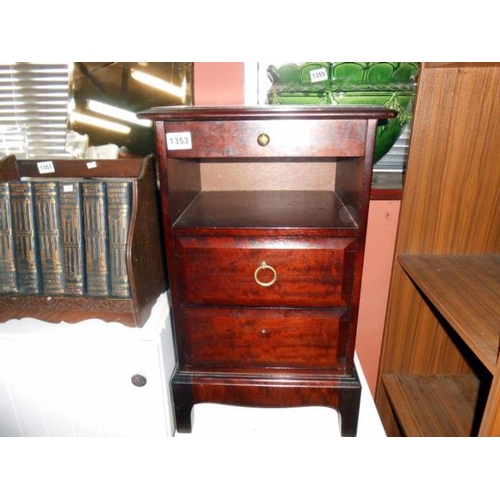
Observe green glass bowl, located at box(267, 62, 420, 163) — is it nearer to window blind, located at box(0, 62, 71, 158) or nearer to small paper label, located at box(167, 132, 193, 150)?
small paper label, located at box(167, 132, 193, 150)

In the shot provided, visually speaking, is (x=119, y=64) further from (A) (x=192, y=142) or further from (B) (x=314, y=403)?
Answer: (B) (x=314, y=403)

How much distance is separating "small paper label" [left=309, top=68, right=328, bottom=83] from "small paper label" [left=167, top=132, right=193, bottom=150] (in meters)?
0.58

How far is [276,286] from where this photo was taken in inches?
31.9

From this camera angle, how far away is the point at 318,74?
1.11 metres

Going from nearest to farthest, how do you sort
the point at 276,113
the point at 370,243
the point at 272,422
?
the point at 276,113 < the point at 272,422 < the point at 370,243

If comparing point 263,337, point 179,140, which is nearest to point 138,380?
point 263,337

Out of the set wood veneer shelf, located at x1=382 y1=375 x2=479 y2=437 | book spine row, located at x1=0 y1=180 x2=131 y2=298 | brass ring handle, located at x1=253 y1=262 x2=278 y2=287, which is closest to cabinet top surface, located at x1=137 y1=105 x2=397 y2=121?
book spine row, located at x1=0 y1=180 x2=131 y2=298

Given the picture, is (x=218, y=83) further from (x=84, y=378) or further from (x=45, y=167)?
(x=84, y=378)

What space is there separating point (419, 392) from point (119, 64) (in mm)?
1487

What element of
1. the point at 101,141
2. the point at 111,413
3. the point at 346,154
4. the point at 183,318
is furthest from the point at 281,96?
the point at 111,413

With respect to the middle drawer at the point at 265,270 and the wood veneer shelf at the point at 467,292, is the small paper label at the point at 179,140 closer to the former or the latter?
the middle drawer at the point at 265,270

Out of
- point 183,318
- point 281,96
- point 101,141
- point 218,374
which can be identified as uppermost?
point 281,96

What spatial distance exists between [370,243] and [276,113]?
74cm

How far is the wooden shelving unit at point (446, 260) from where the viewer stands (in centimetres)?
96
